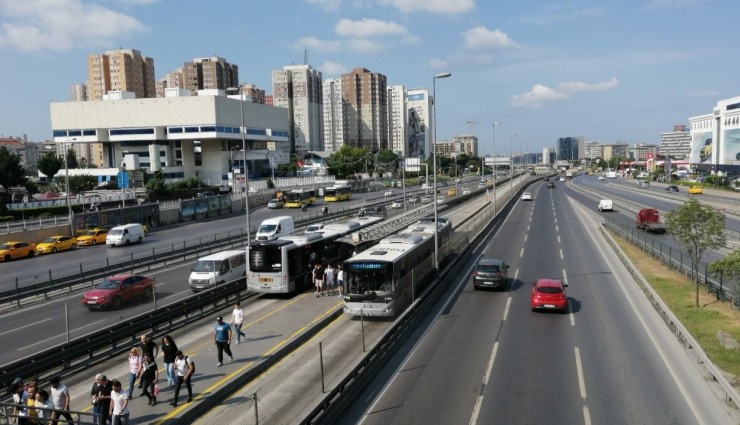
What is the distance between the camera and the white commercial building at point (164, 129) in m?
113

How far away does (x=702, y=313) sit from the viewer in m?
21.6

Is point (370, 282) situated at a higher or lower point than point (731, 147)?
lower

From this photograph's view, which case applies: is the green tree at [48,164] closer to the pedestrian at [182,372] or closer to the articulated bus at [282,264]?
the articulated bus at [282,264]

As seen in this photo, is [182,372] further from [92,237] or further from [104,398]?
[92,237]

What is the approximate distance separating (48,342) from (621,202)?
79.4 meters

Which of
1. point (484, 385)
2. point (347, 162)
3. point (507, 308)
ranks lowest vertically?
point (507, 308)

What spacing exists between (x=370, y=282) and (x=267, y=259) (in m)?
6.35

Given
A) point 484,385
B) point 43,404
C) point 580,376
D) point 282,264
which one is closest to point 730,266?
point 580,376

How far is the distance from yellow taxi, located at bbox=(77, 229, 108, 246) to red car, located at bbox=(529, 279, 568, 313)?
40.8 m

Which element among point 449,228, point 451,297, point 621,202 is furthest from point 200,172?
point 451,297

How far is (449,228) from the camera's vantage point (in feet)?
123

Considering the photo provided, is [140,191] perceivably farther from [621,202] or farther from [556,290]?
[556,290]

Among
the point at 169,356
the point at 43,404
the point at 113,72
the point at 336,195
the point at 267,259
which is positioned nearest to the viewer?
the point at 43,404

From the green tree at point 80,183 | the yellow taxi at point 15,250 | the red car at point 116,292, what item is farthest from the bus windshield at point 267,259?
the green tree at point 80,183
